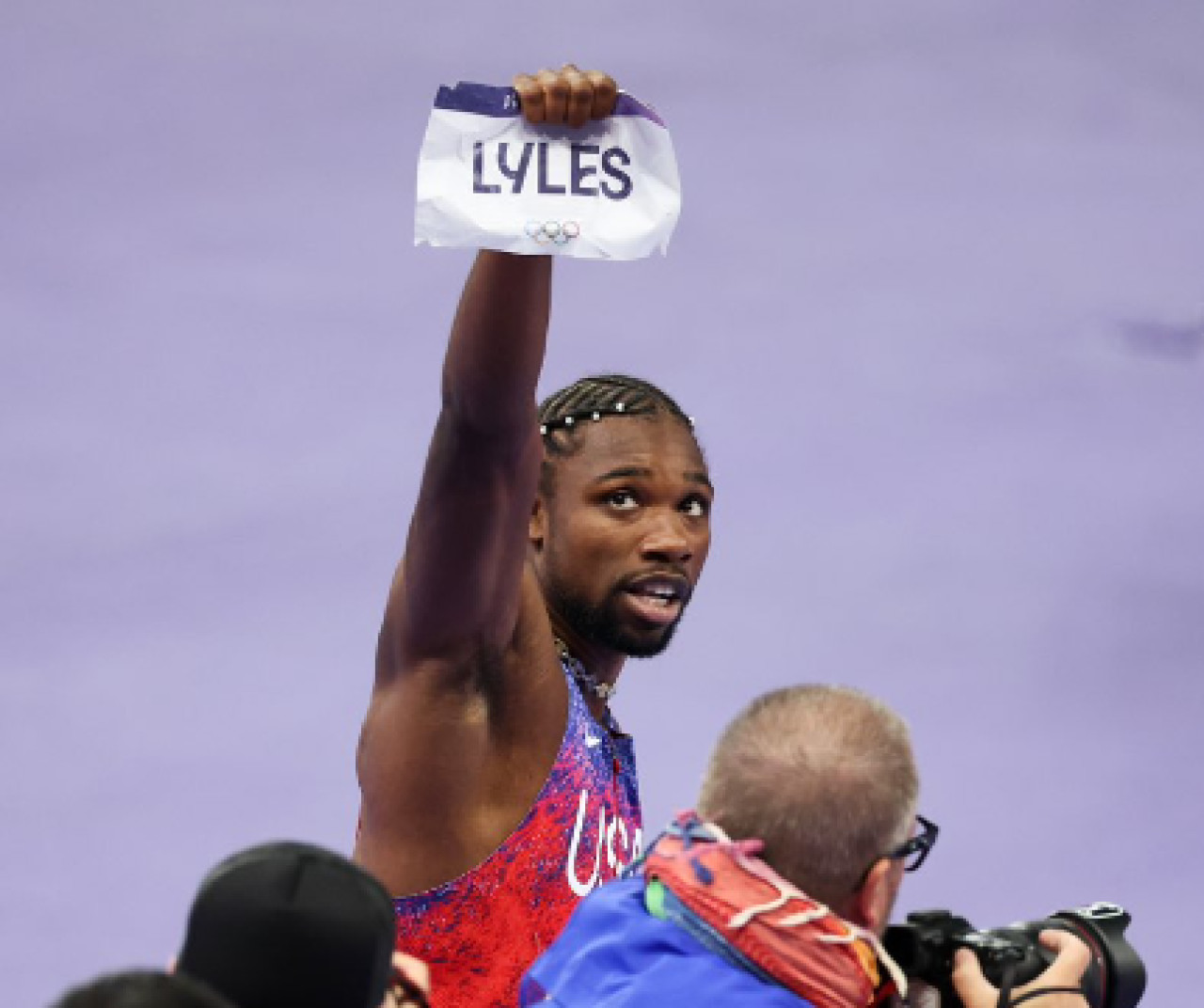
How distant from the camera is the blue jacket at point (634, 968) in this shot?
286cm

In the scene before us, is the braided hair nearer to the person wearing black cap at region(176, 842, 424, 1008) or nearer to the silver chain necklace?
the silver chain necklace

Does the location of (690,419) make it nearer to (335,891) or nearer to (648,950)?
(648,950)

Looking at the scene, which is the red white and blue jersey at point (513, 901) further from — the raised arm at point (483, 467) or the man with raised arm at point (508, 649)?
the raised arm at point (483, 467)

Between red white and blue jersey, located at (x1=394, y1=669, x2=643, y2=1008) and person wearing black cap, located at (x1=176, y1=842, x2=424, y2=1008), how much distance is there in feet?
4.40

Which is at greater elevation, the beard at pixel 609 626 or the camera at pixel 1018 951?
the beard at pixel 609 626

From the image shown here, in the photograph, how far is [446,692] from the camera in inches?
152

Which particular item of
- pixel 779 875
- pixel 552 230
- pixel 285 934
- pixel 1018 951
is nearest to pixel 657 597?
pixel 552 230

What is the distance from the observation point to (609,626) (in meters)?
4.15

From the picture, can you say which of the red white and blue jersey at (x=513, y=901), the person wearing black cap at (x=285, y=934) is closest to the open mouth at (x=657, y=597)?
the red white and blue jersey at (x=513, y=901)

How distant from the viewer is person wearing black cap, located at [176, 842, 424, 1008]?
7.97ft

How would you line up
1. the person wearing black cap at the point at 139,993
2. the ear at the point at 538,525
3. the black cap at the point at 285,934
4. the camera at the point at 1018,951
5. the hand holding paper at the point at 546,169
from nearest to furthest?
the person wearing black cap at the point at 139,993 → the black cap at the point at 285,934 → the camera at the point at 1018,951 → the hand holding paper at the point at 546,169 → the ear at the point at 538,525

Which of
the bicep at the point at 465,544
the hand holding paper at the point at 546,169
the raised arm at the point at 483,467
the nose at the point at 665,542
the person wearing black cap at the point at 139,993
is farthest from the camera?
the nose at the point at 665,542

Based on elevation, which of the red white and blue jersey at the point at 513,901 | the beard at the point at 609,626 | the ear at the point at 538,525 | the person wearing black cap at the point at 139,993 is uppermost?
the ear at the point at 538,525

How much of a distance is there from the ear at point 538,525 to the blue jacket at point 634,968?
4.00 feet
